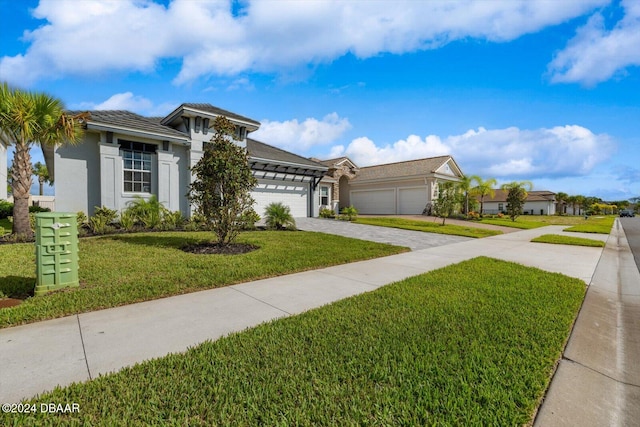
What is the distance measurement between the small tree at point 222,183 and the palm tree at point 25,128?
5.45 m

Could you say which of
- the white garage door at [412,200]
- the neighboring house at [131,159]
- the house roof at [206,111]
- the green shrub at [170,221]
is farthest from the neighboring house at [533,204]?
the green shrub at [170,221]

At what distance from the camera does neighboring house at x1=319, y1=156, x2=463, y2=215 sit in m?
26.3

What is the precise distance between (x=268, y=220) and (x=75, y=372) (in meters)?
11.8

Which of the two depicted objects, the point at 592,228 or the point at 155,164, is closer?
the point at 155,164

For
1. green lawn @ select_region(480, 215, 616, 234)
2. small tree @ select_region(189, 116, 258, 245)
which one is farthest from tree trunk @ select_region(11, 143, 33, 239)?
green lawn @ select_region(480, 215, 616, 234)

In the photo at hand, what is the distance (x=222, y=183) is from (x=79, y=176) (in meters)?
8.60

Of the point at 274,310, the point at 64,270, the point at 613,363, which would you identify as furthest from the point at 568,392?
the point at 64,270

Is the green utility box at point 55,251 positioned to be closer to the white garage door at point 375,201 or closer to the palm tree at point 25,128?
the palm tree at point 25,128

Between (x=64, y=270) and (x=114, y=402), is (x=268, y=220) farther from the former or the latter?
(x=114, y=402)

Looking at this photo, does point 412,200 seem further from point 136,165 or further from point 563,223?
point 136,165

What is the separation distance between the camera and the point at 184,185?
14898 millimetres

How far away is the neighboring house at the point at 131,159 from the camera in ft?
40.2

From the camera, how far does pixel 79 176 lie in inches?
491

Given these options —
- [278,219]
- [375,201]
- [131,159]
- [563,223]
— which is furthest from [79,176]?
[563,223]
